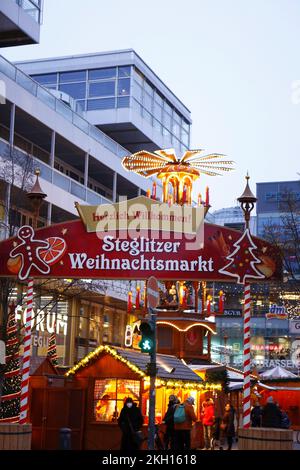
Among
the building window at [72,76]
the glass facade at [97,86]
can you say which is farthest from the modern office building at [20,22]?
the building window at [72,76]

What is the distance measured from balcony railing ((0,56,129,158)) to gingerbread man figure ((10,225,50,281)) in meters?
16.7

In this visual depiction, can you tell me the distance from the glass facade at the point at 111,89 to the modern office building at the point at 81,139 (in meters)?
0.06

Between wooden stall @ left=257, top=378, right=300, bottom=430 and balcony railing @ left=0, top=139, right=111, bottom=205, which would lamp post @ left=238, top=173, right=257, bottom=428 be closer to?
balcony railing @ left=0, top=139, right=111, bottom=205

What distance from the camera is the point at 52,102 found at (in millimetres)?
38219

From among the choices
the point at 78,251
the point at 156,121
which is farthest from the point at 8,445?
the point at 156,121

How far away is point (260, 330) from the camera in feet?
269

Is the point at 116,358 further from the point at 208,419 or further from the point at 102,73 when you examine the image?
the point at 102,73

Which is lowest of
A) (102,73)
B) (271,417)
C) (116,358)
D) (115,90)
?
(271,417)

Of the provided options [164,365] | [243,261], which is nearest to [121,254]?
[243,261]

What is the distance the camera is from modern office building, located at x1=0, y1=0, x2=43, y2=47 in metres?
33.0

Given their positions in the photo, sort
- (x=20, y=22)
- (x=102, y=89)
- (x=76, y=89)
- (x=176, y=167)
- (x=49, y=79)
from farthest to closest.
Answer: (x=49, y=79), (x=76, y=89), (x=102, y=89), (x=20, y=22), (x=176, y=167)

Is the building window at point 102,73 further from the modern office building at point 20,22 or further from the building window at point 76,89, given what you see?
the modern office building at point 20,22

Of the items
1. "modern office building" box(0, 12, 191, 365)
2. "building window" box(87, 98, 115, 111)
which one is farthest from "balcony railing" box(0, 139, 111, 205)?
"building window" box(87, 98, 115, 111)

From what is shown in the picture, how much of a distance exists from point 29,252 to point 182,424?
210 inches
